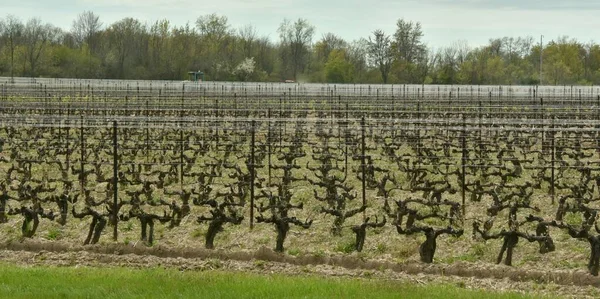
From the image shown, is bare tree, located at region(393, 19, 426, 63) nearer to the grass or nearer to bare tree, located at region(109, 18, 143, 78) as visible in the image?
bare tree, located at region(109, 18, 143, 78)

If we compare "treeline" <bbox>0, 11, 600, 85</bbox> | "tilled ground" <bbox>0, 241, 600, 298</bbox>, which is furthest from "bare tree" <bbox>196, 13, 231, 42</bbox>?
"tilled ground" <bbox>0, 241, 600, 298</bbox>

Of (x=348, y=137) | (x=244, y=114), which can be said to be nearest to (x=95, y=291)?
(x=348, y=137)

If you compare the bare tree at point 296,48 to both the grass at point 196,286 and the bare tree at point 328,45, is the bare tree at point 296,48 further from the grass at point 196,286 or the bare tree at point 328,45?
the grass at point 196,286

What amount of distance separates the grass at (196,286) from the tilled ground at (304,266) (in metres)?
0.80

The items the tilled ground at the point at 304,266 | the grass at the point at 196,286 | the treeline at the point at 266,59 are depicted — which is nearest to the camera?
the grass at the point at 196,286

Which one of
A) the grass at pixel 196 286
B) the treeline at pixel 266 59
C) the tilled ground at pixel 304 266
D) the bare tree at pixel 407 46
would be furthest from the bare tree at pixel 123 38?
the grass at pixel 196 286

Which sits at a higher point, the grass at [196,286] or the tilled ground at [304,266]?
the grass at [196,286]

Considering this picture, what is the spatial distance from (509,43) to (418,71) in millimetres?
21480

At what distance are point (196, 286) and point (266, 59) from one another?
80553 millimetres

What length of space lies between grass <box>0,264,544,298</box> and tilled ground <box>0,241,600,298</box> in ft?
2.62

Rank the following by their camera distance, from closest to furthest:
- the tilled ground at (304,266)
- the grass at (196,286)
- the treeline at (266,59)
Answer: the grass at (196,286) → the tilled ground at (304,266) → the treeline at (266,59)

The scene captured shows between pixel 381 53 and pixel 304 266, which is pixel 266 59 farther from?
pixel 304 266

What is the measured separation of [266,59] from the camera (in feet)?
302

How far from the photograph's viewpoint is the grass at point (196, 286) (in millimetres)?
11648
